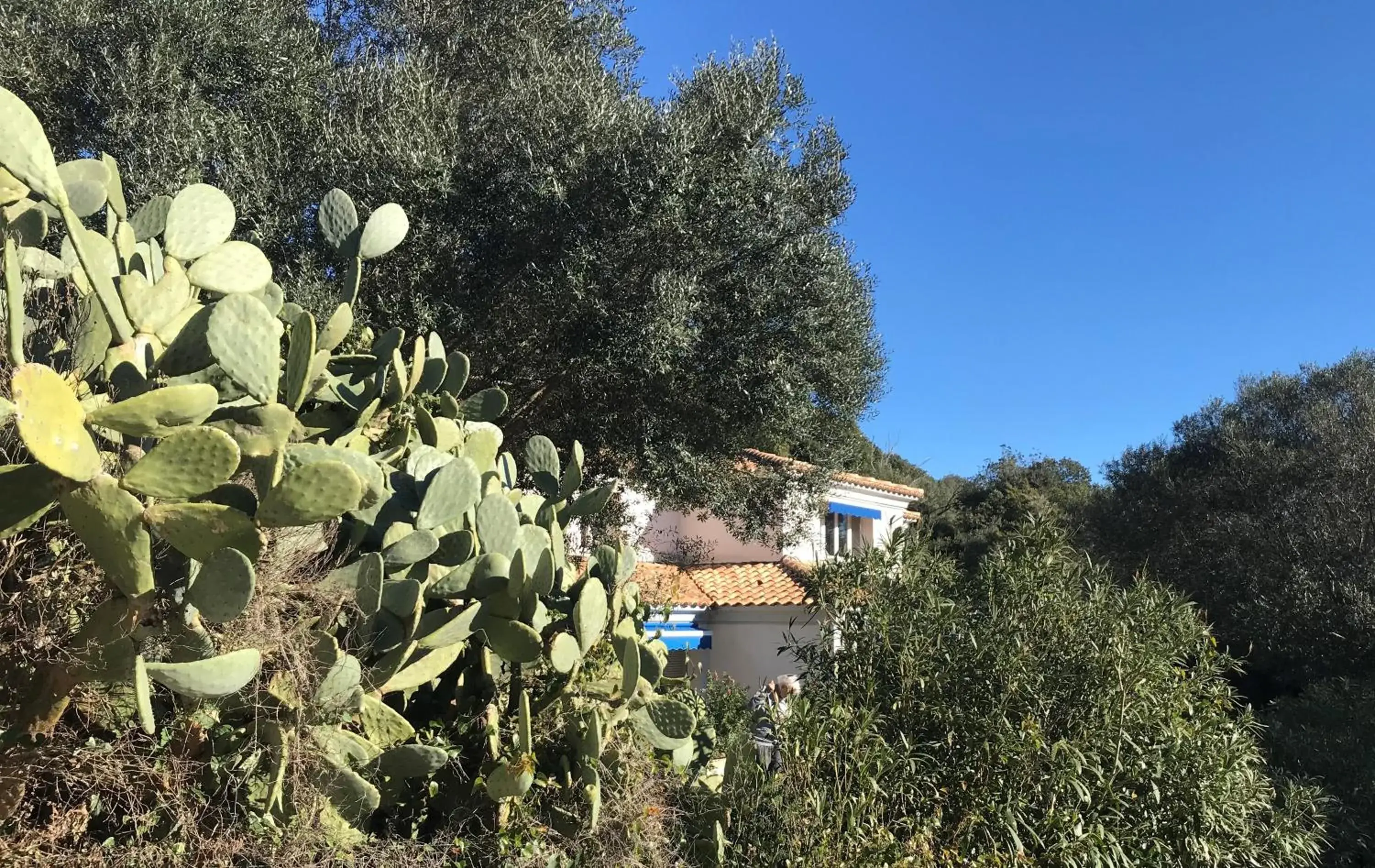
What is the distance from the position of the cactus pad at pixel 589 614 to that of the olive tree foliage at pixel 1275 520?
11.8 metres

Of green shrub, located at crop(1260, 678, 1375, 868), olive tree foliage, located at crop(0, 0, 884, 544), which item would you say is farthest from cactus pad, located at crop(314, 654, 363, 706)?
green shrub, located at crop(1260, 678, 1375, 868)

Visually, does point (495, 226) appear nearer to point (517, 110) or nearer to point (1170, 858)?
point (517, 110)

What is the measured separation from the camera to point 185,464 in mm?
1911

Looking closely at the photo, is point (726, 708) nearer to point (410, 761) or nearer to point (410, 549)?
point (410, 761)

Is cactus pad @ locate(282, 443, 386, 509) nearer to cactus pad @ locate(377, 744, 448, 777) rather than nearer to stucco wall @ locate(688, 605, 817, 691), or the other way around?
cactus pad @ locate(377, 744, 448, 777)

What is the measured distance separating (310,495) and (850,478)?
53.8ft

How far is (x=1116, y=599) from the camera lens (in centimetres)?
467

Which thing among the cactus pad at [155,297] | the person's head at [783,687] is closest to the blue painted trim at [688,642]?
the person's head at [783,687]

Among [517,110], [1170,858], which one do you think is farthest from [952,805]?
[517,110]

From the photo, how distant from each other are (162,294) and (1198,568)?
50.3 ft

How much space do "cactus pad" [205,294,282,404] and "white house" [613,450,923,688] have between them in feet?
30.6

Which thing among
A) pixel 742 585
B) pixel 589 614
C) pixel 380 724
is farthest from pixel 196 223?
pixel 742 585

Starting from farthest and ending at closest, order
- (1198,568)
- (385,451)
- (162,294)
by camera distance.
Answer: (1198,568) → (385,451) → (162,294)

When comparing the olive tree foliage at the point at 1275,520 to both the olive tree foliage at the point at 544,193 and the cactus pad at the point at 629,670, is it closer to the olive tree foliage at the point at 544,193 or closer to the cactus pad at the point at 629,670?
the olive tree foliage at the point at 544,193
